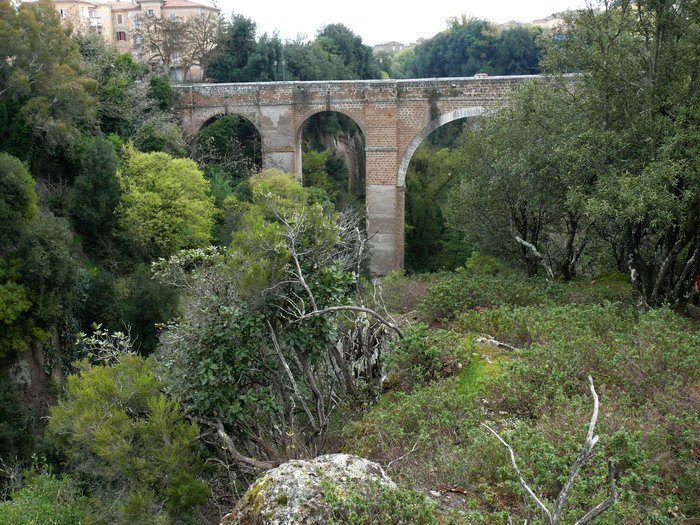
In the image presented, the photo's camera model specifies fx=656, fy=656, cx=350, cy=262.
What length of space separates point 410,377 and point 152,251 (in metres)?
13.6

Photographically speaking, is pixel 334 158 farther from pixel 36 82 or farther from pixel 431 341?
pixel 431 341

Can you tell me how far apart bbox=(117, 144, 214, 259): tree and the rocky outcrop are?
15.1m

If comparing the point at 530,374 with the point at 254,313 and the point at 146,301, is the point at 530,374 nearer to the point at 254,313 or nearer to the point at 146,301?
the point at 254,313

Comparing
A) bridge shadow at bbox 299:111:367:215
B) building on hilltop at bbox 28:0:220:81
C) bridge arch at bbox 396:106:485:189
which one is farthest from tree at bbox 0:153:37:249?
bridge shadow at bbox 299:111:367:215

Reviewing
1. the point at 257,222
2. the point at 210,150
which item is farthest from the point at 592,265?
the point at 210,150

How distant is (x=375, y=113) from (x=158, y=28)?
13726 mm

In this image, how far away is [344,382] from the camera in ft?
26.8

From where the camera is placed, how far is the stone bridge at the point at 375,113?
899 inches

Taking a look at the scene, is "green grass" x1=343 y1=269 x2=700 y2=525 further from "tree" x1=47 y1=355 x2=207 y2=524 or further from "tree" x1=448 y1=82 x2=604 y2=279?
"tree" x1=448 y1=82 x2=604 y2=279

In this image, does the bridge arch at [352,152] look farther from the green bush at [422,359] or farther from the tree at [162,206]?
the green bush at [422,359]

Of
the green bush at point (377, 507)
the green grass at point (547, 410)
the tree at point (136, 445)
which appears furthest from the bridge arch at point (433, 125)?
the green bush at point (377, 507)

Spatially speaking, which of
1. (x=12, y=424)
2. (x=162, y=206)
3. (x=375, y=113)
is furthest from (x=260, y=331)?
(x=375, y=113)

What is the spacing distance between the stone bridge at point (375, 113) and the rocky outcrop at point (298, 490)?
1844cm

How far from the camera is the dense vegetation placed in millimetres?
5090
